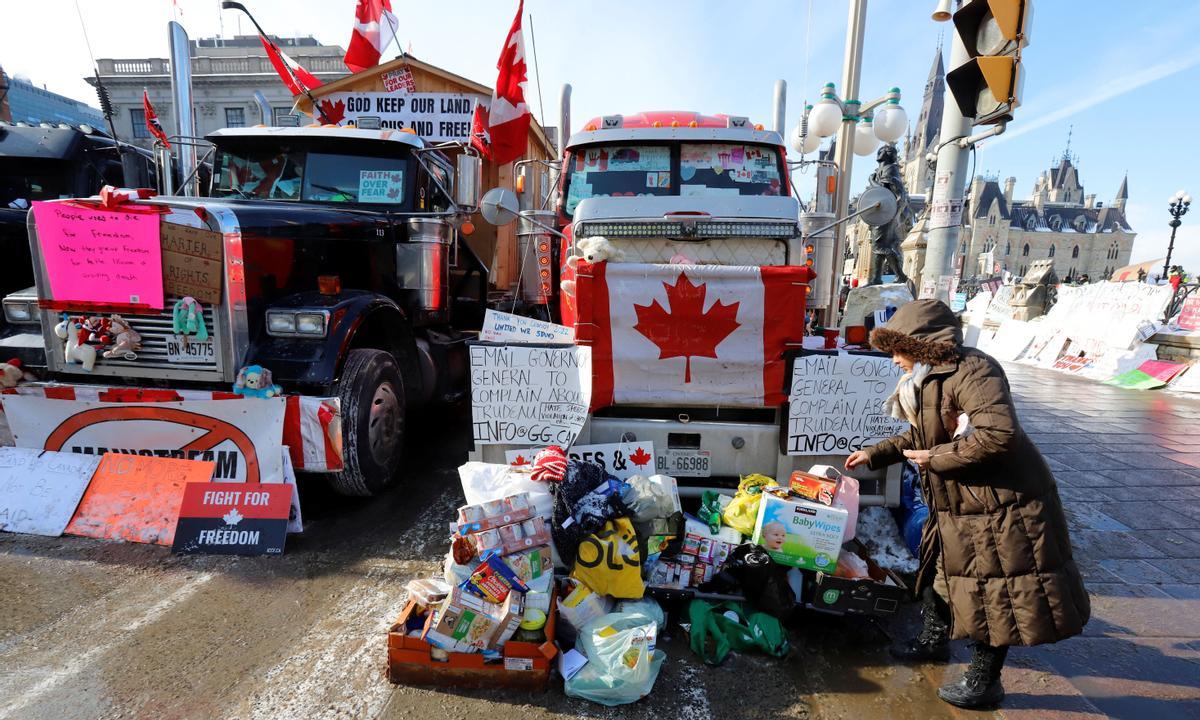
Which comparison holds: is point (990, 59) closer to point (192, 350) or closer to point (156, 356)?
point (192, 350)

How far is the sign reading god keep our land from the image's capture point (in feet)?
12.0

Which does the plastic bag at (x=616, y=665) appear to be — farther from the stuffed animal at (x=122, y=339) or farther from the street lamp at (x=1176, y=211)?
the street lamp at (x=1176, y=211)

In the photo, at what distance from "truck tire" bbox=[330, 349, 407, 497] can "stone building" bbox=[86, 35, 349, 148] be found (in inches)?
1400

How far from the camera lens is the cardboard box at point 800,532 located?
9.73 ft

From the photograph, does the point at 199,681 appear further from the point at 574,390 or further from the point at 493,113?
the point at 493,113

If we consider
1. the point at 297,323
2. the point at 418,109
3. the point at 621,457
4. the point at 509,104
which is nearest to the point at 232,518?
the point at 297,323

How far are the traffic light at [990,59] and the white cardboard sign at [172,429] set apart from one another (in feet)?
16.6

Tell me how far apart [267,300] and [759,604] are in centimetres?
358

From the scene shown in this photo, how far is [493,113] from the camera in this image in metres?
7.16

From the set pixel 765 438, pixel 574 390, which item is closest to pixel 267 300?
pixel 574 390

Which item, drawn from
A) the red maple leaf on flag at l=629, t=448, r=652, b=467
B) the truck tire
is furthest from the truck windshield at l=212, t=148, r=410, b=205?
the red maple leaf on flag at l=629, t=448, r=652, b=467

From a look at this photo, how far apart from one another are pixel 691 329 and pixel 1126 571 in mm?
3243

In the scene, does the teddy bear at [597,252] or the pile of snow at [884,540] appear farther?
the teddy bear at [597,252]

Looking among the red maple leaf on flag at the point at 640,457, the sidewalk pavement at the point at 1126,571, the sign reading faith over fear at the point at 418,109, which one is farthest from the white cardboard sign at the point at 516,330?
the sign reading faith over fear at the point at 418,109
